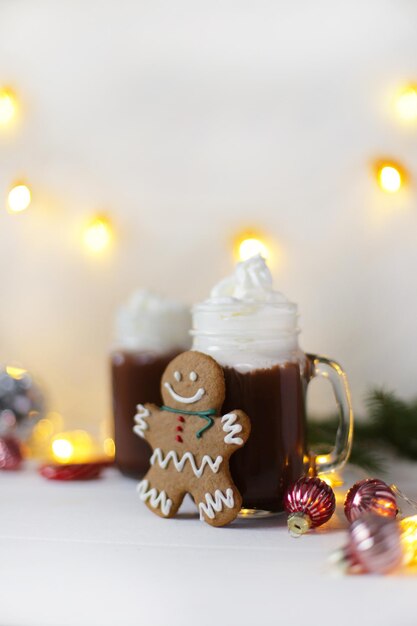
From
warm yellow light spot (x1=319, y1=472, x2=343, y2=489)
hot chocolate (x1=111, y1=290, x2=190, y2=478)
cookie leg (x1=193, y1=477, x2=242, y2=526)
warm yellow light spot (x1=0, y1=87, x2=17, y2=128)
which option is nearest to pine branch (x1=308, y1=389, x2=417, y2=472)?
warm yellow light spot (x1=319, y1=472, x2=343, y2=489)

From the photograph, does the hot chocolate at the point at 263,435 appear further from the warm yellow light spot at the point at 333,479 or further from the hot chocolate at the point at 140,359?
the hot chocolate at the point at 140,359

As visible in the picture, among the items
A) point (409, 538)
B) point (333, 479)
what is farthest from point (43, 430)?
point (409, 538)

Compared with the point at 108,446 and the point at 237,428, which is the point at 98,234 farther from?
the point at 237,428

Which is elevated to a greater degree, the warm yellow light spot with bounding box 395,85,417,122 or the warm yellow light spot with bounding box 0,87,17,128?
the warm yellow light spot with bounding box 0,87,17,128

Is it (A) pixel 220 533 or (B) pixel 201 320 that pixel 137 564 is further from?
(B) pixel 201 320

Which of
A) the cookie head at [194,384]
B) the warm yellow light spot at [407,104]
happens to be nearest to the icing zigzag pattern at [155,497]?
the cookie head at [194,384]

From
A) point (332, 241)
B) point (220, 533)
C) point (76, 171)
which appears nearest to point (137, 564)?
point (220, 533)

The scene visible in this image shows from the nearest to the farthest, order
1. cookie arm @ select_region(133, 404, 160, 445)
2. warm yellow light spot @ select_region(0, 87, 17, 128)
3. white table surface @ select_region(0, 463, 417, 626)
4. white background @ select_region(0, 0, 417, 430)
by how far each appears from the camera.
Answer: white table surface @ select_region(0, 463, 417, 626), cookie arm @ select_region(133, 404, 160, 445), white background @ select_region(0, 0, 417, 430), warm yellow light spot @ select_region(0, 87, 17, 128)

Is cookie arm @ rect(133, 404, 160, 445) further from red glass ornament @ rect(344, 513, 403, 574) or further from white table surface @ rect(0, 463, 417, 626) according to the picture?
red glass ornament @ rect(344, 513, 403, 574)

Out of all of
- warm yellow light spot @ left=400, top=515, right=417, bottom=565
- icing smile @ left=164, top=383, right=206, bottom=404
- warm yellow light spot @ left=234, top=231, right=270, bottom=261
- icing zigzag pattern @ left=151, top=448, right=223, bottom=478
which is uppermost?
warm yellow light spot @ left=234, top=231, right=270, bottom=261
